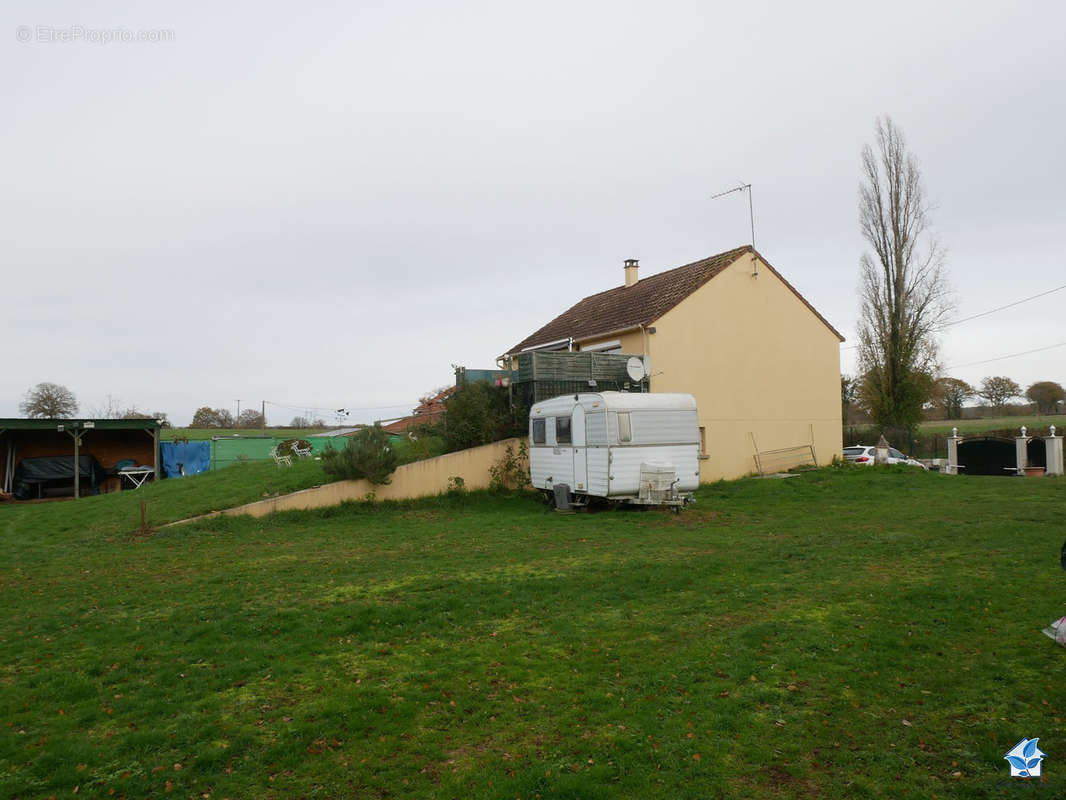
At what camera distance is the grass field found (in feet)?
13.8

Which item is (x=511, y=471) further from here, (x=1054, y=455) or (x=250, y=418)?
(x=250, y=418)

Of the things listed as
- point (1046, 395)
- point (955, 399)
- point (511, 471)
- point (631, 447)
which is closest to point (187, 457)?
point (511, 471)

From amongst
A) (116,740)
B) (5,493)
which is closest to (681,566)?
(116,740)

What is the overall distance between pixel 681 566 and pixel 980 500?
34.2ft

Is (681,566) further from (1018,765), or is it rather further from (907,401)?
(907,401)

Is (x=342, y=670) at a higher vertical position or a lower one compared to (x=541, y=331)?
lower

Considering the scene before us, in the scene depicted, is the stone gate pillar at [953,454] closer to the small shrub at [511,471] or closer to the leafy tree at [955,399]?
the small shrub at [511,471]

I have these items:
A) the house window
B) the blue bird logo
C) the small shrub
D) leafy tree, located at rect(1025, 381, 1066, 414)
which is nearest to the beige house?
the small shrub

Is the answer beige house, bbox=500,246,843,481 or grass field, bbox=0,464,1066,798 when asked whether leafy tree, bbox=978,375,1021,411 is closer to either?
beige house, bbox=500,246,843,481

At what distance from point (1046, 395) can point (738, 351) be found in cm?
5036

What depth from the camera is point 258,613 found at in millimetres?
7668

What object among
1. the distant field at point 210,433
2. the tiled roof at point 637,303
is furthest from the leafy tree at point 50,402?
the tiled roof at point 637,303

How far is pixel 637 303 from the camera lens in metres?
23.7

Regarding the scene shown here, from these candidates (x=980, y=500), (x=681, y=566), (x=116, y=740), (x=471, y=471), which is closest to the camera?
(x=116, y=740)
